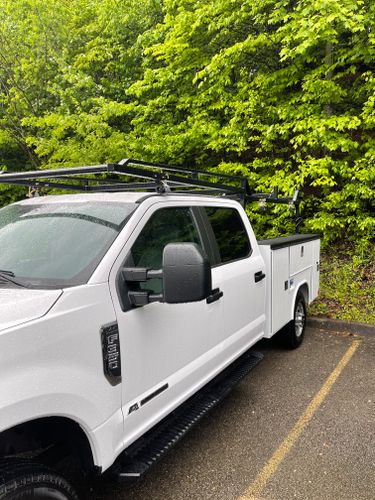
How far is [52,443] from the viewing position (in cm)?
212

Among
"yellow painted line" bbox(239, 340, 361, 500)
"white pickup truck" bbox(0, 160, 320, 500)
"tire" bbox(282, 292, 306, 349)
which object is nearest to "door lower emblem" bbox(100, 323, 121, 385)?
"white pickup truck" bbox(0, 160, 320, 500)

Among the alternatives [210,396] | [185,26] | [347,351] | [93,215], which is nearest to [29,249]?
[93,215]

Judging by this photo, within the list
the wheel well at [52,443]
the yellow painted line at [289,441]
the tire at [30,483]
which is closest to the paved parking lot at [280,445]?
the yellow painted line at [289,441]

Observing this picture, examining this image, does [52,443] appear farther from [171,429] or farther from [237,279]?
[237,279]

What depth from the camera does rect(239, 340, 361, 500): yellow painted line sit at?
271 centimetres

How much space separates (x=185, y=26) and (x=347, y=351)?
261 inches

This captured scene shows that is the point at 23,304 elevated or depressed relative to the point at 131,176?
depressed

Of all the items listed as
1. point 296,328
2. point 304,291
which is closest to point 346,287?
point 304,291

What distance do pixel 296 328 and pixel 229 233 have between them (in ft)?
6.77

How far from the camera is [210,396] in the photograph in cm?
319

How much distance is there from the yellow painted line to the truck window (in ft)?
4.77

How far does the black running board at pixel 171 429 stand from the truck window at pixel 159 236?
916mm

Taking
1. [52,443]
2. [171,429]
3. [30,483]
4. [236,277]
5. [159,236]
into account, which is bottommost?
[171,429]

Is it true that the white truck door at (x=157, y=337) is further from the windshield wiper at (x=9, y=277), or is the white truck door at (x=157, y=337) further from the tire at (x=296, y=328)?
the tire at (x=296, y=328)
